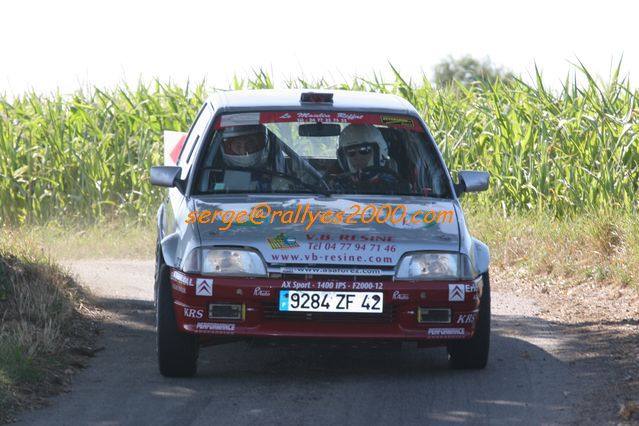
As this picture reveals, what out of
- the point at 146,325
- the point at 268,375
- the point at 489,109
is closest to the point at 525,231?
the point at 489,109

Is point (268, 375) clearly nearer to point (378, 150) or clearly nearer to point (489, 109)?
point (378, 150)

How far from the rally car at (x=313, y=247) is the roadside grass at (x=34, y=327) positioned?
779 mm

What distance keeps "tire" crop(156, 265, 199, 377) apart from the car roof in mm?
1542

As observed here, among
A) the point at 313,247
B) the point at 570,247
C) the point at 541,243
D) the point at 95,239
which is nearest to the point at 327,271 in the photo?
the point at 313,247

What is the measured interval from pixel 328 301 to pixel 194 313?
776mm

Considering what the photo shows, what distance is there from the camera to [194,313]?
→ 23.1 ft

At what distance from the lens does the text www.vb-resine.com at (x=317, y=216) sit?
7.37 metres

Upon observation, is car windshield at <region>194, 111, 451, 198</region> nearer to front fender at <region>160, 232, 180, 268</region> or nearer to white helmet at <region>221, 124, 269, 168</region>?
white helmet at <region>221, 124, 269, 168</region>

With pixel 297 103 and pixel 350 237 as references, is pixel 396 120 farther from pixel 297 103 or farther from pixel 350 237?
pixel 350 237

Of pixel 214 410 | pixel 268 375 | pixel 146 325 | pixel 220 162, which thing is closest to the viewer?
pixel 214 410

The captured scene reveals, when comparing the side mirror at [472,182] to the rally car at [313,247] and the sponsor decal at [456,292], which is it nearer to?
the rally car at [313,247]

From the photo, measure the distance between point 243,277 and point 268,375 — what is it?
899mm

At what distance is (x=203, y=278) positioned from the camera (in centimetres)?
701

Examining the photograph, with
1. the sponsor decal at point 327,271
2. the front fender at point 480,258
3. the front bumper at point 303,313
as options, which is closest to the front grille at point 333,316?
the front bumper at point 303,313
